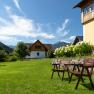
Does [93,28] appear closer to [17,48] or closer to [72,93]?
[72,93]

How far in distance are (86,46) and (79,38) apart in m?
29.0

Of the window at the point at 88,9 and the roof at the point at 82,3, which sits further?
the roof at the point at 82,3

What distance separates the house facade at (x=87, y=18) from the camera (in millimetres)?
36188

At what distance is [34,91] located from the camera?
38.9 ft

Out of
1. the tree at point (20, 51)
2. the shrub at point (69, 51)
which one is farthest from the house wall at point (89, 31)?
the tree at point (20, 51)

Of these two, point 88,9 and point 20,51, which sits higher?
point 88,9

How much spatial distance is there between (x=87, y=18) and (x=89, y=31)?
5.29 feet

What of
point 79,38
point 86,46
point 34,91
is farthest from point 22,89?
point 79,38

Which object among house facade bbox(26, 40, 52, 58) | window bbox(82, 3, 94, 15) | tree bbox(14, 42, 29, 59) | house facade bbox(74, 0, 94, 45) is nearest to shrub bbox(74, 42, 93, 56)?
house facade bbox(74, 0, 94, 45)

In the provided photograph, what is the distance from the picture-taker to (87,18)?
37.2 m

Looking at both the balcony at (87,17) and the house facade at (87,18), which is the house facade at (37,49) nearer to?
the house facade at (87,18)

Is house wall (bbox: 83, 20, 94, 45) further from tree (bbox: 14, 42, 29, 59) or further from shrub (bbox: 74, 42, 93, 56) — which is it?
tree (bbox: 14, 42, 29, 59)

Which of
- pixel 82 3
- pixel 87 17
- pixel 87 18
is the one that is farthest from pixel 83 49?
pixel 82 3

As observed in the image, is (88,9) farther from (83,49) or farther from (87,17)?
(83,49)
